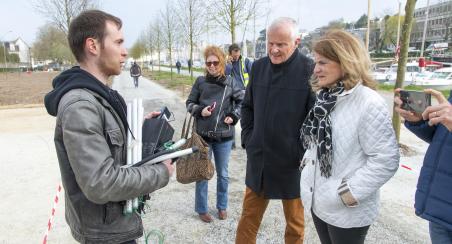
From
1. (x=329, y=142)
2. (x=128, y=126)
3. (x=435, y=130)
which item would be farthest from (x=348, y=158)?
(x=128, y=126)

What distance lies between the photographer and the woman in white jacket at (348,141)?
76.7 inches

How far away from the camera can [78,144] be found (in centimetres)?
147

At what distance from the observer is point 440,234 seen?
190 cm

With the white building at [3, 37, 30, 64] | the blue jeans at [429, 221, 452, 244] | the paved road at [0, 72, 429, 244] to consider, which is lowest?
the paved road at [0, 72, 429, 244]

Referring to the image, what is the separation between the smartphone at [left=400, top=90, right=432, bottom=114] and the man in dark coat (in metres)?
0.77

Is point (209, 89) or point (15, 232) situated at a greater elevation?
point (209, 89)

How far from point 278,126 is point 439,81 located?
23102 millimetres

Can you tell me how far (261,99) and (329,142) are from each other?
32.1 inches

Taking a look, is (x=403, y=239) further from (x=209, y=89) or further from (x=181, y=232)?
(x=209, y=89)

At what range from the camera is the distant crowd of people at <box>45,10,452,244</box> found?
1.55m

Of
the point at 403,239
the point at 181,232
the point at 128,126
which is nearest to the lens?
the point at 128,126

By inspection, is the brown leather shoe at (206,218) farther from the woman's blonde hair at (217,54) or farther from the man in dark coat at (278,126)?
the woman's blonde hair at (217,54)

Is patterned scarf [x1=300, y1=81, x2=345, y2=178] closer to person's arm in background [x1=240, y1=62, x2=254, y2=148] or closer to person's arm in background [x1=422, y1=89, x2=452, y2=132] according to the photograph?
person's arm in background [x1=422, y1=89, x2=452, y2=132]

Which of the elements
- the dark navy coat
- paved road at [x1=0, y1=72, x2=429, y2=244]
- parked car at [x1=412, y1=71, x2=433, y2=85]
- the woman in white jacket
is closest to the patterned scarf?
the woman in white jacket
